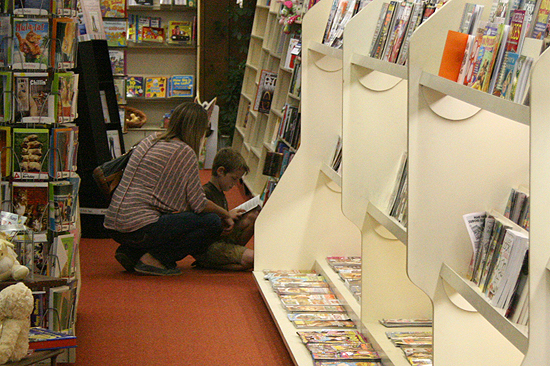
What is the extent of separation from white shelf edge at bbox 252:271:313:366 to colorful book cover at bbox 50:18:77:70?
A: 155 centimetres

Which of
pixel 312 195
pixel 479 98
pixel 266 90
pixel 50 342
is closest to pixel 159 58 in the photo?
pixel 266 90

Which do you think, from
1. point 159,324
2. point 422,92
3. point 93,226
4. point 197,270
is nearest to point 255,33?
point 93,226

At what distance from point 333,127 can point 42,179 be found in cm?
166

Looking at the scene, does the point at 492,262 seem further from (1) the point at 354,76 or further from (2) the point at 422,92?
(1) the point at 354,76

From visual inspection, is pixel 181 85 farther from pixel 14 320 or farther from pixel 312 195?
pixel 14 320

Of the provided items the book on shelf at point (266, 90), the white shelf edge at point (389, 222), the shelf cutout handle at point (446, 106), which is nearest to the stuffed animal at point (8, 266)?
the white shelf edge at point (389, 222)

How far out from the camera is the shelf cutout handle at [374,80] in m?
3.04

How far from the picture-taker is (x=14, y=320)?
2.07 metres

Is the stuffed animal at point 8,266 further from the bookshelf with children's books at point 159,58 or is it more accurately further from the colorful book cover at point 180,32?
the colorful book cover at point 180,32

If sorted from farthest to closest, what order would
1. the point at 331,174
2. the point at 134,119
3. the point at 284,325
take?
the point at 134,119
the point at 331,174
the point at 284,325

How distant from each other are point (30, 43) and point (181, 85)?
208 inches

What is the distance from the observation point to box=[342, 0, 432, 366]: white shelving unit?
3.00 metres

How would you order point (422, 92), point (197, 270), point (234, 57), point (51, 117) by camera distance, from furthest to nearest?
1. point (234, 57)
2. point (197, 270)
3. point (51, 117)
4. point (422, 92)

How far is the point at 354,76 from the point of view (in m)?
3.04
